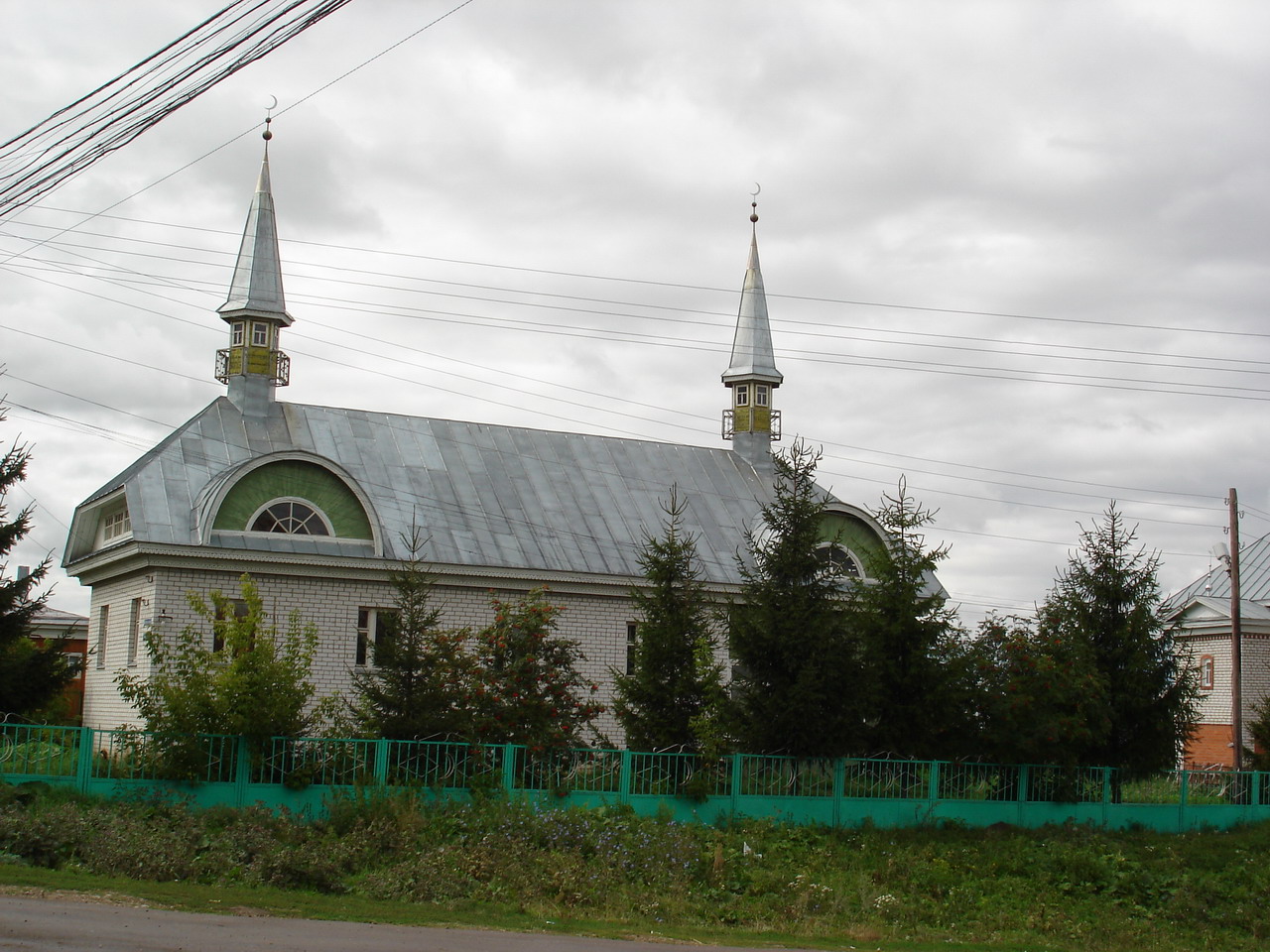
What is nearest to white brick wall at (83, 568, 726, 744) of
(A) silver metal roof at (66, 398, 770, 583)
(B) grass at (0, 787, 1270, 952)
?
(A) silver metal roof at (66, 398, 770, 583)

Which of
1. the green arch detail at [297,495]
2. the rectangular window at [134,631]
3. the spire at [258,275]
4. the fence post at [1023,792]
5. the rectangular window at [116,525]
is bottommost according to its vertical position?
the fence post at [1023,792]

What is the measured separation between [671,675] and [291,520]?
26.7 ft

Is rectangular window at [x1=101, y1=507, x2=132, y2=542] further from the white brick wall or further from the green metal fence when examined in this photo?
the green metal fence

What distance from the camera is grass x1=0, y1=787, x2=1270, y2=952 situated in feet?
43.7

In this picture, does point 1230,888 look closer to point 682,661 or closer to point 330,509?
point 682,661

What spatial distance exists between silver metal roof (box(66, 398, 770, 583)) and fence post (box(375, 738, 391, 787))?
7.35 m

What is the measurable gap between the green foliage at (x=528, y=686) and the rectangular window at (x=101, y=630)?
10.0 m

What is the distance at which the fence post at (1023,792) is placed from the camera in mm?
20625

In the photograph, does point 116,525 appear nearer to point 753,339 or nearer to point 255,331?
point 255,331

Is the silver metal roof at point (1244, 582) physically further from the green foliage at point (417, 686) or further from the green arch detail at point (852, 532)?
the green foliage at point (417, 686)

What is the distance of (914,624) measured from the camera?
65.0 feet

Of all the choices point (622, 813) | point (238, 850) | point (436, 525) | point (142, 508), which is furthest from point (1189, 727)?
point (142, 508)

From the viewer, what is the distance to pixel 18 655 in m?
21.5

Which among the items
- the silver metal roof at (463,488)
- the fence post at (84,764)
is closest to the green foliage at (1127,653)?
the silver metal roof at (463,488)
